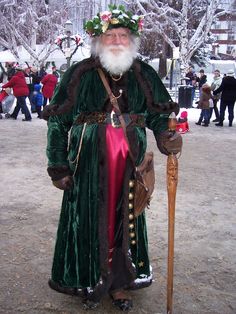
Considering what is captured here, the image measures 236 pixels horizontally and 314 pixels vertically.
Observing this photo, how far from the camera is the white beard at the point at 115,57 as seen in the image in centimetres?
280

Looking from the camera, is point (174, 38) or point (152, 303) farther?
point (174, 38)

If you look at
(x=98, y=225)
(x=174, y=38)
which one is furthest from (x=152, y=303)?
(x=174, y=38)

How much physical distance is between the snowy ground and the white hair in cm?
166

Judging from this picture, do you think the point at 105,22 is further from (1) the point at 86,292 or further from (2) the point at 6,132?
(2) the point at 6,132

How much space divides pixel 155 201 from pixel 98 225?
114 inches

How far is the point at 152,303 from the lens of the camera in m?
3.23

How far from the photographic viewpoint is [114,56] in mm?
2793

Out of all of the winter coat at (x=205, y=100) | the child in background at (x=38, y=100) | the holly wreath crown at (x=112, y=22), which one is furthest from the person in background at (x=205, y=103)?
the holly wreath crown at (x=112, y=22)

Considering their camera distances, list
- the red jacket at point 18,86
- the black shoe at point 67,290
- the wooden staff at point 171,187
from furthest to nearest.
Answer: the red jacket at point 18,86
the black shoe at point 67,290
the wooden staff at point 171,187

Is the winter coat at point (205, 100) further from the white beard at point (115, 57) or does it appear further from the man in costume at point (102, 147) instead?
the white beard at point (115, 57)

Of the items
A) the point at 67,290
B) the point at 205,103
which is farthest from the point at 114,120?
the point at 205,103

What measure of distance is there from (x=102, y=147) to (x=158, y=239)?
6.17 ft

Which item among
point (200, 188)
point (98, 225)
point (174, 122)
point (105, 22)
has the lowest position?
point (200, 188)

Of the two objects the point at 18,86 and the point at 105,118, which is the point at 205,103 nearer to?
the point at 18,86
